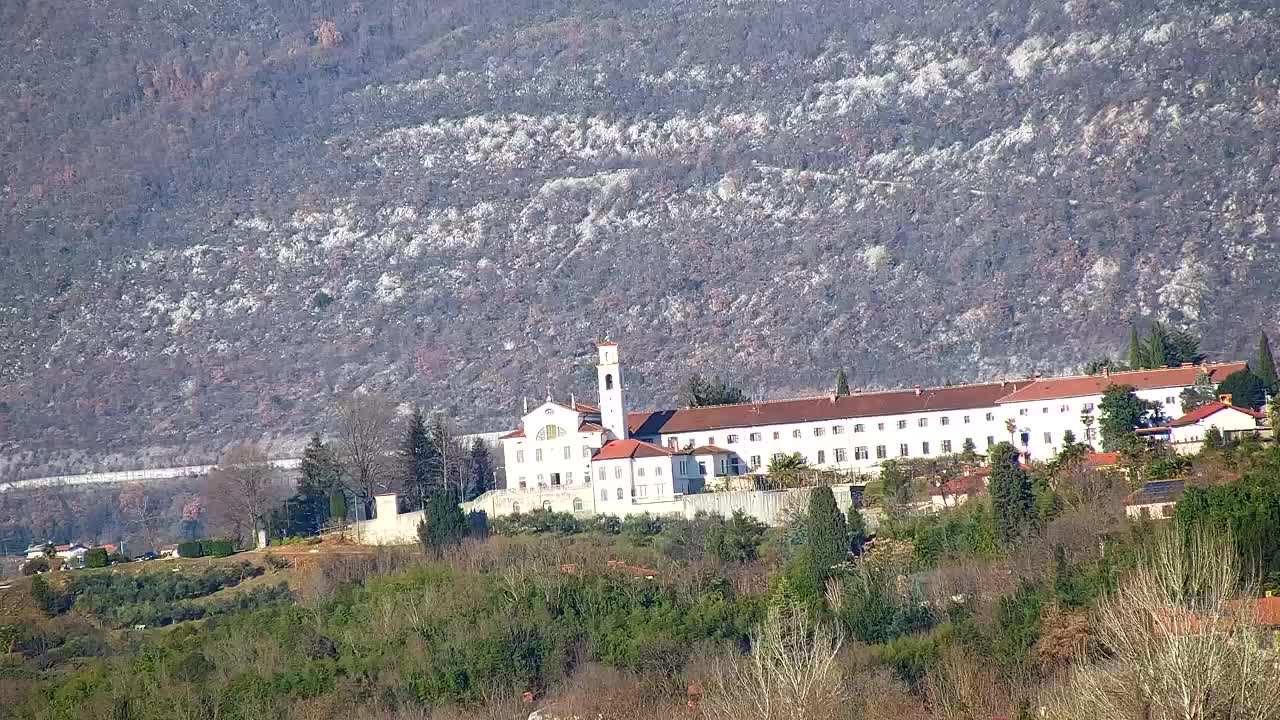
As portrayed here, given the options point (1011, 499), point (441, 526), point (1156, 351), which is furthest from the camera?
point (1156, 351)

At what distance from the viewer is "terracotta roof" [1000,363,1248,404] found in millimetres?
70125

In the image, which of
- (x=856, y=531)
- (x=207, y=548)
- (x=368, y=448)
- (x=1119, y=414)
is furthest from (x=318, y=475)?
(x=1119, y=414)

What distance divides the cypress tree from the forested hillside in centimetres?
4226

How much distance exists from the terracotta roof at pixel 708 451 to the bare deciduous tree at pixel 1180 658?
28.9 metres

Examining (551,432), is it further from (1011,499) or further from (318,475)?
(1011,499)

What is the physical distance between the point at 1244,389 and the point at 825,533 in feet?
52.1

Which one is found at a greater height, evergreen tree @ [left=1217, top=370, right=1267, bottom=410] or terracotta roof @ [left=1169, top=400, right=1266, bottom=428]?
evergreen tree @ [left=1217, top=370, right=1267, bottom=410]

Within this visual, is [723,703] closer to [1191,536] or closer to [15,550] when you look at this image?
[1191,536]

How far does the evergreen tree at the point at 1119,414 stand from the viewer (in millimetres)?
67000

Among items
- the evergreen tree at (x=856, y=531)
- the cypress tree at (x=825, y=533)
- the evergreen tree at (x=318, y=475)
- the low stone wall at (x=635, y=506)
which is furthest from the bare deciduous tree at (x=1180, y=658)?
the evergreen tree at (x=318, y=475)

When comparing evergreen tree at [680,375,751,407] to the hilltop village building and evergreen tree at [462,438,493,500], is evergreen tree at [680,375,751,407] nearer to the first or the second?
the hilltop village building

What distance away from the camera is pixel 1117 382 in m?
70.6

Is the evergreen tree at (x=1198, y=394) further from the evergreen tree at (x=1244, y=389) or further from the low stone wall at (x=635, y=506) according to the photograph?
the low stone wall at (x=635, y=506)

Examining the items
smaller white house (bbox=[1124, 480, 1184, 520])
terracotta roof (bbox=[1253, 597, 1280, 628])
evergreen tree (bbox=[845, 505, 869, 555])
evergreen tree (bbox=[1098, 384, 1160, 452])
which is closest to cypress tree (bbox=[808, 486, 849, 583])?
evergreen tree (bbox=[845, 505, 869, 555])
